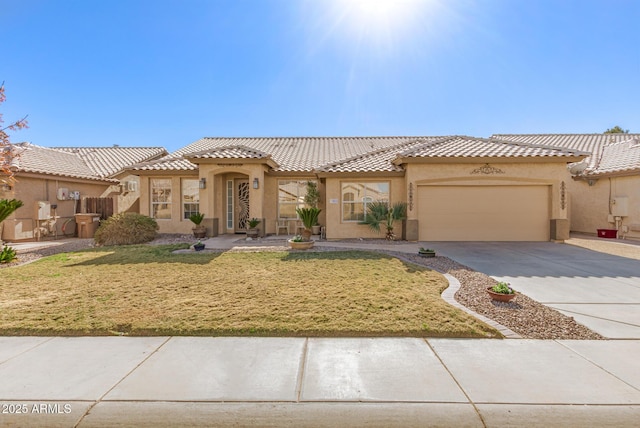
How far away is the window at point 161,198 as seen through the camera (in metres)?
15.8

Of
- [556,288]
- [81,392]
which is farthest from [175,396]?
[556,288]

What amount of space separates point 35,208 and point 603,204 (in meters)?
29.6

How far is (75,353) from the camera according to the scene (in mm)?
3883

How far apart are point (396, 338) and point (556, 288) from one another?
497cm

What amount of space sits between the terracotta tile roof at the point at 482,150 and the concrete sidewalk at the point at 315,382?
10.3 metres

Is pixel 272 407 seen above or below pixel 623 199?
below

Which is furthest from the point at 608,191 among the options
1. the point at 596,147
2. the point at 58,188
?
the point at 58,188

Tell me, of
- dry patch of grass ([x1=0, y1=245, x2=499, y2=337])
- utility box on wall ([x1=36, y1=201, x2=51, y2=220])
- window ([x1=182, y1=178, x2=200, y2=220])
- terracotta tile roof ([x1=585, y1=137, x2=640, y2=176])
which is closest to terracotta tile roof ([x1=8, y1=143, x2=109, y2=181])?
utility box on wall ([x1=36, y1=201, x2=51, y2=220])

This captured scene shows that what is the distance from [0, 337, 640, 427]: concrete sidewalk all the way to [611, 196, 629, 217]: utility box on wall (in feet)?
51.0

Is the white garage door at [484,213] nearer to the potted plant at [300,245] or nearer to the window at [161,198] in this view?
the potted plant at [300,245]

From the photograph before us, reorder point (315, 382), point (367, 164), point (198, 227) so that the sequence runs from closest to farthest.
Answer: point (315, 382) → point (198, 227) → point (367, 164)

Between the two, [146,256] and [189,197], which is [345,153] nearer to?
[189,197]

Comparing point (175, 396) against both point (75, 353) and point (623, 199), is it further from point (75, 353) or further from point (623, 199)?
point (623, 199)

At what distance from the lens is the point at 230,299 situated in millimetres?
5750
